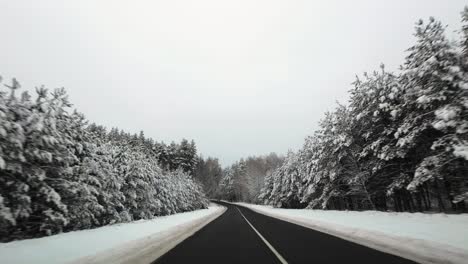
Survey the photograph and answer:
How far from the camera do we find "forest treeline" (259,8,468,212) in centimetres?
1772

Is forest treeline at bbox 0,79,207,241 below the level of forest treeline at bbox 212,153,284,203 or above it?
below

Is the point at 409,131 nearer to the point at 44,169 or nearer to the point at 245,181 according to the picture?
the point at 44,169

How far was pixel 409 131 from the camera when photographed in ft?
72.2

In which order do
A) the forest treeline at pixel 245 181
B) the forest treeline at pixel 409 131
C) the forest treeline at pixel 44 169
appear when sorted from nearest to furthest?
the forest treeline at pixel 44 169 → the forest treeline at pixel 409 131 → the forest treeline at pixel 245 181

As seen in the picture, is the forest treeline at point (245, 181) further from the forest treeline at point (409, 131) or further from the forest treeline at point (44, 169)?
the forest treeline at point (44, 169)

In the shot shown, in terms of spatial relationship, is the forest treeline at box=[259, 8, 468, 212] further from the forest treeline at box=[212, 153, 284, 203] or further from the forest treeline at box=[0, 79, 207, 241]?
the forest treeline at box=[212, 153, 284, 203]

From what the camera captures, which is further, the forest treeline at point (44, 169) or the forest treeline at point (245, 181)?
the forest treeline at point (245, 181)

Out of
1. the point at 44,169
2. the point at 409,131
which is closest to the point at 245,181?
the point at 409,131

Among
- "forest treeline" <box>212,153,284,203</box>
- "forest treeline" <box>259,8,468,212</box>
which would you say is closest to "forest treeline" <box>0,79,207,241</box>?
"forest treeline" <box>259,8,468,212</box>

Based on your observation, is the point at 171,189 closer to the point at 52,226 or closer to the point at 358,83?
the point at 358,83

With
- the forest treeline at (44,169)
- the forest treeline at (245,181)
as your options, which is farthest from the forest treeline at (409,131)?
the forest treeline at (245,181)

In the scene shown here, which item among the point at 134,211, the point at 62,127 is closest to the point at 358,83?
the point at 134,211

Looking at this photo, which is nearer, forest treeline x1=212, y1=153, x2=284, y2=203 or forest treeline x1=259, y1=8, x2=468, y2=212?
forest treeline x1=259, y1=8, x2=468, y2=212

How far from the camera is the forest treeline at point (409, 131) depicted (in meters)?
17.7
